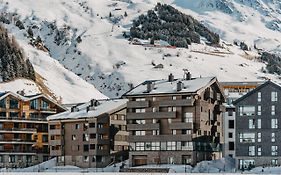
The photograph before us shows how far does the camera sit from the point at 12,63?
603 ft

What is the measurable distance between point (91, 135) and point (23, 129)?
18148mm

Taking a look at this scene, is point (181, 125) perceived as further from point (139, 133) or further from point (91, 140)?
point (91, 140)

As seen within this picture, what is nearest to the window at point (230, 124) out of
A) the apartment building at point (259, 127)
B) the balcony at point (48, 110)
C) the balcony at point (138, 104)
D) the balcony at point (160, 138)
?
the apartment building at point (259, 127)

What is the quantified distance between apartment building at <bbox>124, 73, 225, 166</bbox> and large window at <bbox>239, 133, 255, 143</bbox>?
5.78 m

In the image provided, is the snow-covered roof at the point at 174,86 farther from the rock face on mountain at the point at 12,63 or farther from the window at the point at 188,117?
the rock face on mountain at the point at 12,63

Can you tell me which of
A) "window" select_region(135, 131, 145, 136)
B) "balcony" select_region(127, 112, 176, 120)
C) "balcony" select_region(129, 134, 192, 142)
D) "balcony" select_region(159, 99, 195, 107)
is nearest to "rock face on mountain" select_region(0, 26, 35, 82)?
"balcony" select_region(127, 112, 176, 120)

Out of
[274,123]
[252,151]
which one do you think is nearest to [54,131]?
[252,151]

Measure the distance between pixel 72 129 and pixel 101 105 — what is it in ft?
Result: 20.3

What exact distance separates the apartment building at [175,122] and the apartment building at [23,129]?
2272cm

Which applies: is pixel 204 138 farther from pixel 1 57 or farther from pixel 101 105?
pixel 1 57

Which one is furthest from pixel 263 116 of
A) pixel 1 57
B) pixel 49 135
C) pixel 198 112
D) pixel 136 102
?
pixel 1 57

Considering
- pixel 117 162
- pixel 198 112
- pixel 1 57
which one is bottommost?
pixel 117 162

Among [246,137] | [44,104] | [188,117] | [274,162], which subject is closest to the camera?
[274,162]

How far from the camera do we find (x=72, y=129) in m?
126
